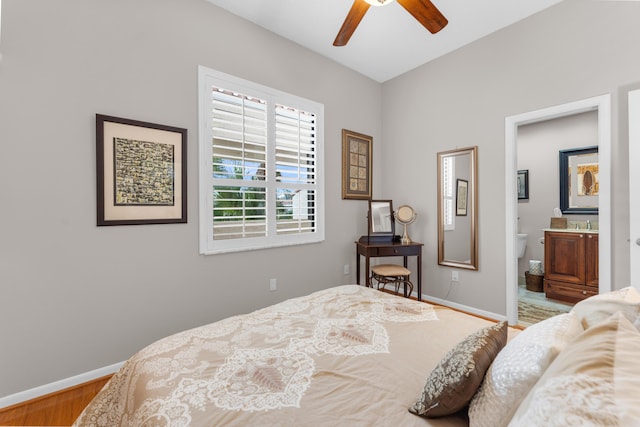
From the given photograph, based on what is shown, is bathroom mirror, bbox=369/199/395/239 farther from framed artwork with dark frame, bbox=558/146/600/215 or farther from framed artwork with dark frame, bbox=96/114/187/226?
framed artwork with dark frame, bbox=558/146/600/215

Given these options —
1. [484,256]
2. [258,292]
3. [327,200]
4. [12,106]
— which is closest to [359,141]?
[327,200]

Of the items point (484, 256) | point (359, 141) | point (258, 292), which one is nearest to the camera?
point (258, 292)

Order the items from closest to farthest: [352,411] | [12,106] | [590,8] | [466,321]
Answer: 1. [352,411]
2. [466,321]
3. [12,106]
4. [590,8]

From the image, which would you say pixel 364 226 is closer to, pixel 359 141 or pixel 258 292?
pixel 359 141

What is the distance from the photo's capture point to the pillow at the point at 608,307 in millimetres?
884

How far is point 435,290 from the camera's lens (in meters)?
3.58

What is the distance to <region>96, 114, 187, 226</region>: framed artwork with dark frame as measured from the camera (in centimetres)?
200

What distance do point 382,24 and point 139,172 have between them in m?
2.62

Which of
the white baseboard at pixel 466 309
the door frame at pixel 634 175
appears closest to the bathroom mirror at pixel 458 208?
the white baseboard at pixel 466 309

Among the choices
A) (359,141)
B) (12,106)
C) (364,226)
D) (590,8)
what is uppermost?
(590,8)

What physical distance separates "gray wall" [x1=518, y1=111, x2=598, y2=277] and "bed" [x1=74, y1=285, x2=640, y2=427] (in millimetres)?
3774

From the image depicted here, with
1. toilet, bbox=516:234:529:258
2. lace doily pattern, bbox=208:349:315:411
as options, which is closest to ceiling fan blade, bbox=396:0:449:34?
lace doily pattern, bbox=208:349:315:411

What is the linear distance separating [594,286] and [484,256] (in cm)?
140

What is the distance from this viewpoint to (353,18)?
2.00 m
